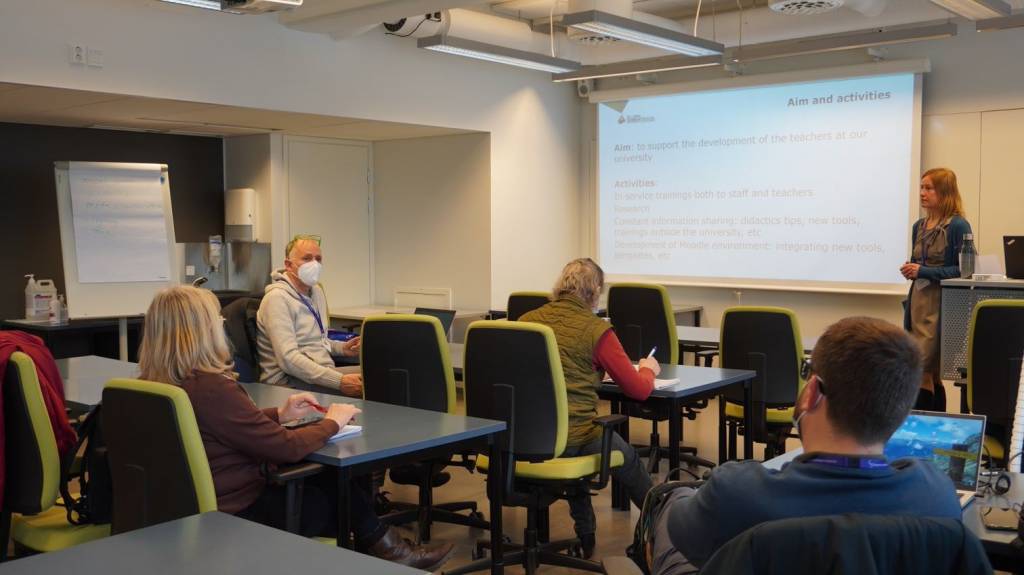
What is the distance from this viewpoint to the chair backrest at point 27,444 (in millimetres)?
3039

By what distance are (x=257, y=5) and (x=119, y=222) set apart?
113 inches

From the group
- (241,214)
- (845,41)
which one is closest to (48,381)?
(241,214)

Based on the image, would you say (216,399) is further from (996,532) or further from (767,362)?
(767,362)

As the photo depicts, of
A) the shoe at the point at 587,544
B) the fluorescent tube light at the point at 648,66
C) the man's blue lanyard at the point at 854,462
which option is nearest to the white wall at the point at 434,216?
the fluorescent tube light at the point at 648,66

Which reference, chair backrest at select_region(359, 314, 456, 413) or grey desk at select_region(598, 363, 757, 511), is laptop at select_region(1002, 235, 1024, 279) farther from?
chair backrest at select_region(359, 314, 456, 413)

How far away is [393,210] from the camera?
845 cm

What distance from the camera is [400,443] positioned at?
118 inches

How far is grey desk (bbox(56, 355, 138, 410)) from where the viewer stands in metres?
3.84

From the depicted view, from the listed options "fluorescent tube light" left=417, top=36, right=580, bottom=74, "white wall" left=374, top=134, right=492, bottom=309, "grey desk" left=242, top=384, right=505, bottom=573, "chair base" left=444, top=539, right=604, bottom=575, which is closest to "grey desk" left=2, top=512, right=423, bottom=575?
"grey desk" left=242, top=384, right=505, bottom=573

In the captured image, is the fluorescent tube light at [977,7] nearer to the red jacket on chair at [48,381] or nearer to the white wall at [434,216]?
the white wall at [434,216]

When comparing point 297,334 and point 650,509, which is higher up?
point 297,334

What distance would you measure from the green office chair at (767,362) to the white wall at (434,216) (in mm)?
3121

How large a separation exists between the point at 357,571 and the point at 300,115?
5.05m

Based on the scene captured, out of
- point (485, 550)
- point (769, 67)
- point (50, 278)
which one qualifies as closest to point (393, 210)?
point (50, 278)
